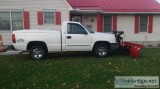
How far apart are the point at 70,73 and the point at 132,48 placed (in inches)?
218

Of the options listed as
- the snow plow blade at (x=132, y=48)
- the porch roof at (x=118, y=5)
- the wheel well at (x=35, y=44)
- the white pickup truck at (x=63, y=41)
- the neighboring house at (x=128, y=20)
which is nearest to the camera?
the white pickup truck at (x=63, y=41)

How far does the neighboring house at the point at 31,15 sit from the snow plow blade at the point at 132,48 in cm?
549

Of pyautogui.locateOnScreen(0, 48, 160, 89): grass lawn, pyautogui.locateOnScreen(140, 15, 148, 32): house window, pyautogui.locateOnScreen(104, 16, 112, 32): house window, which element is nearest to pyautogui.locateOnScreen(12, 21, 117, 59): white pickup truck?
pyautogui.locateOnScreen(0, 48, 160, 89): grass lawn

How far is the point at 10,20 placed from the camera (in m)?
18.2

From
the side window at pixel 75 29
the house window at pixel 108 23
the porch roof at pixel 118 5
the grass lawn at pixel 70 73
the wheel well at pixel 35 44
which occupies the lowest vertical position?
the grass lawn at pixel 70 73

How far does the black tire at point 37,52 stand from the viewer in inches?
522

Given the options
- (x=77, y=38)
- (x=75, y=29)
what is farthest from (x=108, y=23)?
(x=77, y=38)

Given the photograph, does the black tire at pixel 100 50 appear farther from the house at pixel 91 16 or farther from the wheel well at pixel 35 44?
the house at pixel 91 16

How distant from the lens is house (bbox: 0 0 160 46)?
18281 millimetres

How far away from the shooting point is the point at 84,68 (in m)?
10.8

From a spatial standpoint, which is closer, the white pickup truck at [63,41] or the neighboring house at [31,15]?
the white pickup truck at [63,41]

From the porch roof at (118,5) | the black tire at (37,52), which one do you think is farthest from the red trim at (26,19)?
the black tire at (37,52)

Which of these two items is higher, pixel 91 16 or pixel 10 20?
pixel 91 16

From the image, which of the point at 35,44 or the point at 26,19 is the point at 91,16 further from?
the point at 35,44
